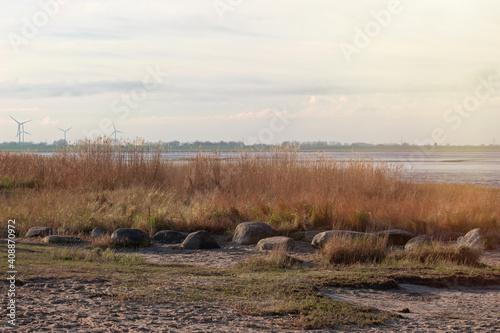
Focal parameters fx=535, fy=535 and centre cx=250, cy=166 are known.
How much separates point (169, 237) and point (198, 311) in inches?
226

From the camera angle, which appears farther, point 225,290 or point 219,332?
point 225,290

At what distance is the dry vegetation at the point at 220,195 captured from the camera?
1214 cm

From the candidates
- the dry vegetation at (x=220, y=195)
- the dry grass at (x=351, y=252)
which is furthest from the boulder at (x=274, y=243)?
the dry vegetation at (x=220, y=195)

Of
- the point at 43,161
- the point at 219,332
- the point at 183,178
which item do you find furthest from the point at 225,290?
the point at 43,161

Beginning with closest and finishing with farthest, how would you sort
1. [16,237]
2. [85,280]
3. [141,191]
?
[85,280], [16,237], [141,191]

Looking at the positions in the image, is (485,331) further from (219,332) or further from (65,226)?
(65,226)

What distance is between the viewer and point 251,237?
1070cm

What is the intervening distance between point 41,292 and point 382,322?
12.3ft

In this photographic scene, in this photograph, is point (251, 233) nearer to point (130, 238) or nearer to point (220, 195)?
point (130, 238)

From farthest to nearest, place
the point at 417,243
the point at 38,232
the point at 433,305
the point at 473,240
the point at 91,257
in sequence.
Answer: the point at 38,232 < the point at 473,240 < the point at 417,243 < the point at 91,257 < the point at 433,305

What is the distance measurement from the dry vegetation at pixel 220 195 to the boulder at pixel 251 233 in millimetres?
791

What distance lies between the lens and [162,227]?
1216 centimetres

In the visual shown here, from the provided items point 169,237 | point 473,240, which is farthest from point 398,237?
point 169,237

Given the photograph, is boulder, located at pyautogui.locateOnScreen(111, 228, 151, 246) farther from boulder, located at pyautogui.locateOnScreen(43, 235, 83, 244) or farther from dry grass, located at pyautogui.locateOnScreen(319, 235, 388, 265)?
dry grass, located at pyautogui.locateOnScreen(319, 235, 388, 265)
